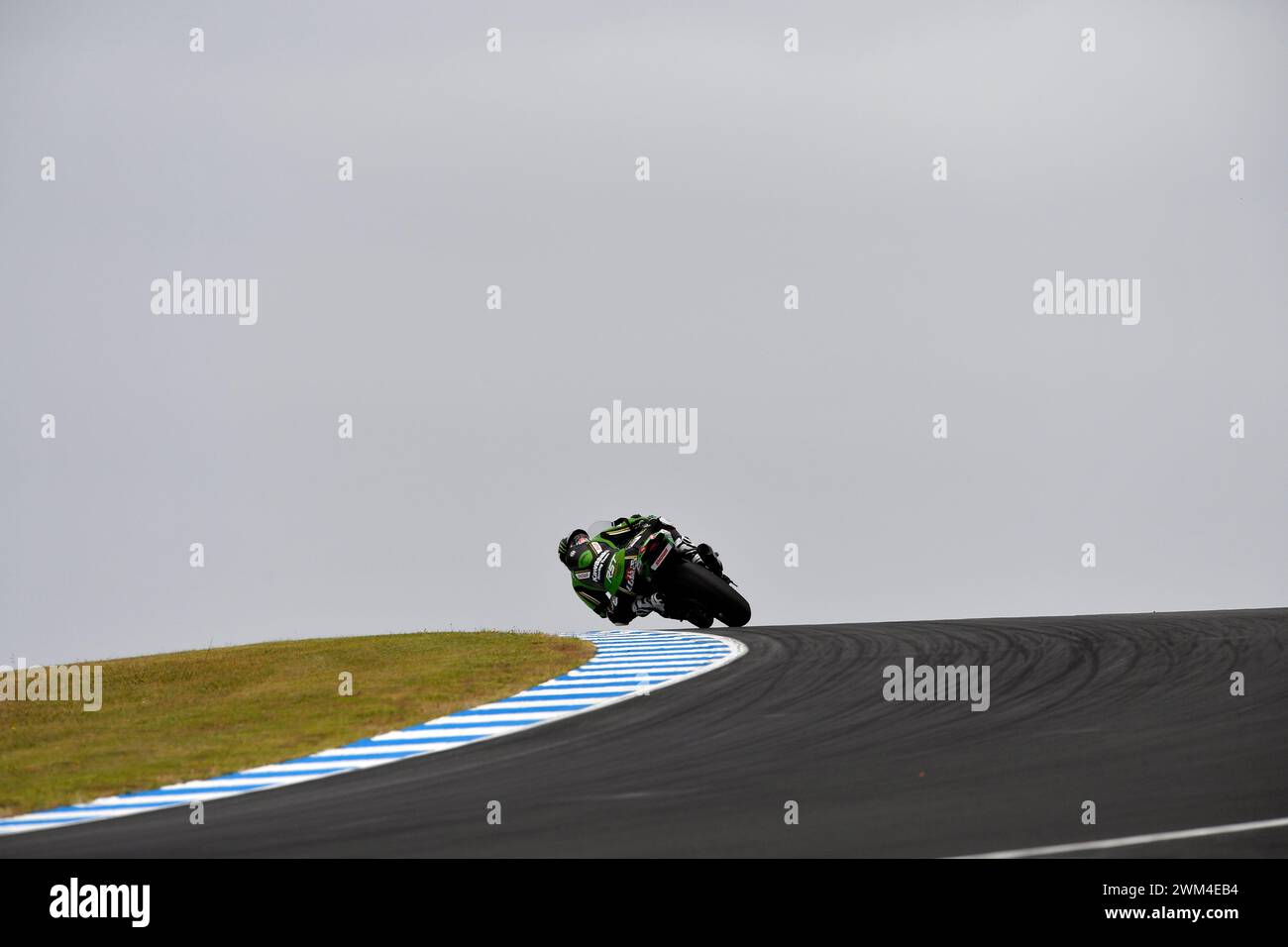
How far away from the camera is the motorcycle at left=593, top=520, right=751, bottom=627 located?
19.2m

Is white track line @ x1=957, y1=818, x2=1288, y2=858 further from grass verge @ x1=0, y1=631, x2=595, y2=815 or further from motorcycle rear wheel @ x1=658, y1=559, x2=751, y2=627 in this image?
motorcycle rear wheel @ x1=658, y1=559, x2=751, y2=627

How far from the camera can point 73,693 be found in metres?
17.3

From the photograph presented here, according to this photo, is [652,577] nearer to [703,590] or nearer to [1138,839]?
[703,590]

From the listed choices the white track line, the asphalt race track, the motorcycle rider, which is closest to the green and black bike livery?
the motorcycle rider

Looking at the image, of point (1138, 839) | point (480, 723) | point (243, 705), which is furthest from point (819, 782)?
point (243, 705)

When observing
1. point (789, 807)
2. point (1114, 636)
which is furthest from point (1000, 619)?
point (789, 807)

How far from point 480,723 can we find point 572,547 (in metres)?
8.36

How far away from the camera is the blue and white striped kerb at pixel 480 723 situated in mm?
9681

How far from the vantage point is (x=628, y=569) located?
63.6 feet

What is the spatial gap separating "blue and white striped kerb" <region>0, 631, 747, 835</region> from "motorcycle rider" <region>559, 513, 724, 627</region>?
1.63 meters

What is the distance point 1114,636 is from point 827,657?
12.6 ft

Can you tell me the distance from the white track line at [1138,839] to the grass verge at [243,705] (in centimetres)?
663
